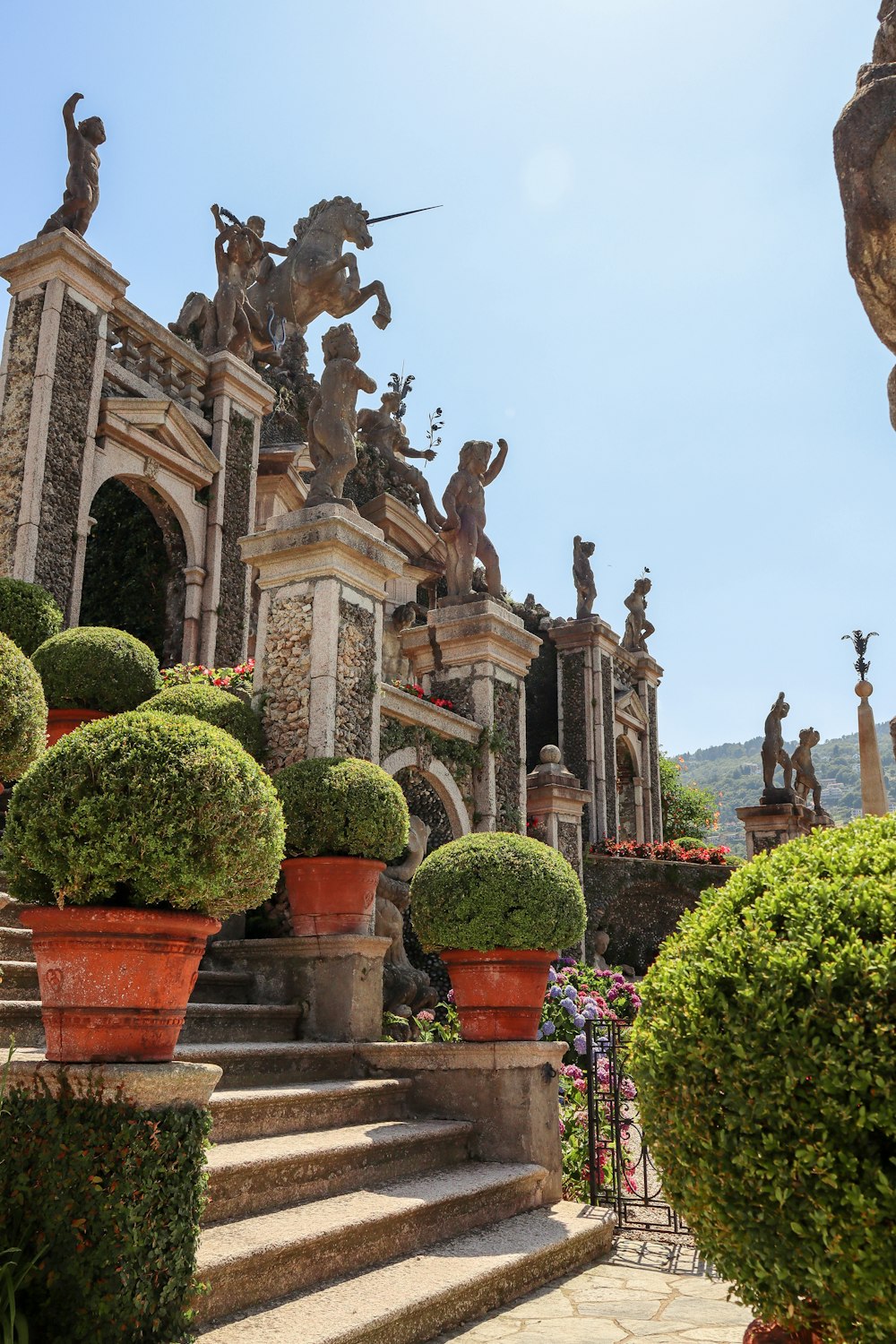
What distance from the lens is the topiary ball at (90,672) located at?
25.1ft

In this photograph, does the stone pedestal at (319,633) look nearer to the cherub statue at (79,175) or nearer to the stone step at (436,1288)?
the stone step at (436,1288)

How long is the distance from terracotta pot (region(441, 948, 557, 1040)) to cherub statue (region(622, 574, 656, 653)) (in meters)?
19.2

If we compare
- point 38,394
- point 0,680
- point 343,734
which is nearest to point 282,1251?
point 0,680

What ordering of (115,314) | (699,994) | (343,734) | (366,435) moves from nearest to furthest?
1. (699,994)
2. (343,734)
3. (115,314)
4. (366,435)

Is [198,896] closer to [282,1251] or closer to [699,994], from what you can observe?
[282,1251]

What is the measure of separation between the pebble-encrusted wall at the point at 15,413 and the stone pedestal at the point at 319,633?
4020 millimetres

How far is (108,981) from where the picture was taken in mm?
3244

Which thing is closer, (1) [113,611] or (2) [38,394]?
(2) [38,394]

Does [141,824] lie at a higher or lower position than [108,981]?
higher

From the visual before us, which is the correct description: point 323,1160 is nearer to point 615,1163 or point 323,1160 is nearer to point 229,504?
point 615,1163

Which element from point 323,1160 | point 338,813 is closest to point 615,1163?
point 323,1160

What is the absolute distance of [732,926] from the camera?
2520 mm

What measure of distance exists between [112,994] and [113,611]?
36.3ft

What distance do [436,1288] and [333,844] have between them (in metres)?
3.01
